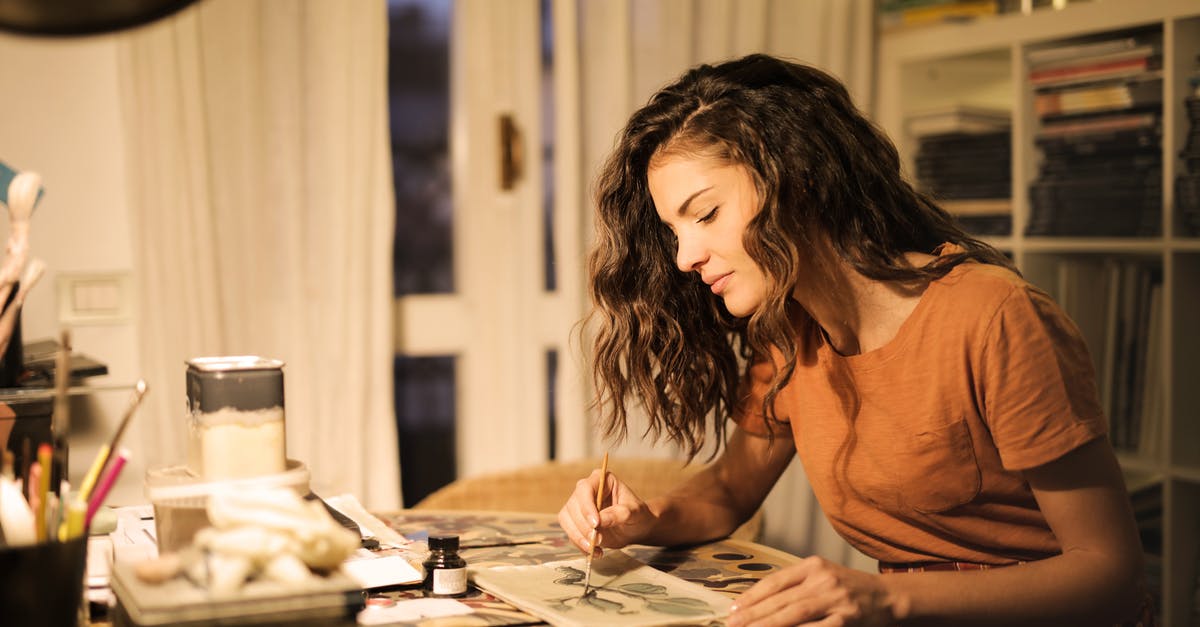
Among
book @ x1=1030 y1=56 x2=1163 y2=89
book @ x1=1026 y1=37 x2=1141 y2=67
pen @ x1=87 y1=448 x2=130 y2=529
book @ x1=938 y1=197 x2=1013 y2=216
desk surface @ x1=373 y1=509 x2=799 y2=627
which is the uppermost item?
book @ x1=1026 y1=37 x2=1141 y2=67

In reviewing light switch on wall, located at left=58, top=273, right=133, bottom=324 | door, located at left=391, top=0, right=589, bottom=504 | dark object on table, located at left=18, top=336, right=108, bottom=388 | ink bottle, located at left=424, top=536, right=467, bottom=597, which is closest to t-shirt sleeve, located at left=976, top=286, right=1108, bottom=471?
ink bottle, located at left=424, top=536, right=467, bottom=597

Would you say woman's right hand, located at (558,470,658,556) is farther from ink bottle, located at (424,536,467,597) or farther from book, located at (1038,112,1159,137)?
book, located at (1038,112,1159,137)

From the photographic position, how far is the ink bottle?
1.25 metres

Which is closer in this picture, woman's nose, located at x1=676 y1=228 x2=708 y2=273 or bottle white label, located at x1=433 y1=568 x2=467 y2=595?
bottle white label, located at x1=433 y1=568 x2=467 y2=595

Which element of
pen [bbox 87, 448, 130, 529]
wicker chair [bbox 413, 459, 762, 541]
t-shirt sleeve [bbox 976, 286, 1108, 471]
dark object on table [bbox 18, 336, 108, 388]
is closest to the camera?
pen [bbox 87, 448, 130, 529]

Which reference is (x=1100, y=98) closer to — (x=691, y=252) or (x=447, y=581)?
(x=691, y=252)

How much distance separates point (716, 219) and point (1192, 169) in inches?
56.7

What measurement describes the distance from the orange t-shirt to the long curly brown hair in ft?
0.24

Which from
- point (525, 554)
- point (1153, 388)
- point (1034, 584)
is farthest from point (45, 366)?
point (1153, 388)

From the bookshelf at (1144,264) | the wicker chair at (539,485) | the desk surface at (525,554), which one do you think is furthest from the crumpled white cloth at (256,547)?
the bookshelf at (1144,264)

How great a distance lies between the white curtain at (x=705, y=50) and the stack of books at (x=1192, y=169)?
862mm

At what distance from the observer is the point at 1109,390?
267cm

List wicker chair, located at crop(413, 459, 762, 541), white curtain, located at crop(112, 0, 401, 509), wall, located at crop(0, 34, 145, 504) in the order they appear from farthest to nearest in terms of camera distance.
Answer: white curtain, located at crop(112, 0, 401, 509) < wall, located at crop(0, 34, 145, 504) < wicker chair, located at crop(413, 459, 762, 541)

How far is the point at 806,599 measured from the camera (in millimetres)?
1132
